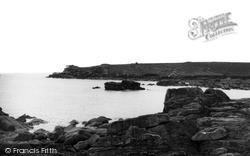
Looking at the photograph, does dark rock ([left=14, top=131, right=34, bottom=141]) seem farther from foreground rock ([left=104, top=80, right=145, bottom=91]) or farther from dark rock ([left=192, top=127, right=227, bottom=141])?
foreground rock ([left=104, top=80, right=145, bottom=91])

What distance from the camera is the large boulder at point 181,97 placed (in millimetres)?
21872

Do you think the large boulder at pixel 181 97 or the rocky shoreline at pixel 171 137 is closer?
the rocky shoreline at pixel 171 137

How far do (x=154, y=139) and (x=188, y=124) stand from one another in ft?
8.71

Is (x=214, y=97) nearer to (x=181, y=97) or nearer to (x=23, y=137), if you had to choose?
(x=181, y=97)

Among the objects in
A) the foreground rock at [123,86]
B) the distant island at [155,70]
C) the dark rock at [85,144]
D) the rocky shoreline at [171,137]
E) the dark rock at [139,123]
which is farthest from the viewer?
the distant island at [155,70]

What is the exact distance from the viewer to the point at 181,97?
22.7 meters

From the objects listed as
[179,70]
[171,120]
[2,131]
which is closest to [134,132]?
[171,120]

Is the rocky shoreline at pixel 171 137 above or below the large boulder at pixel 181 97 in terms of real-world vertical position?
below

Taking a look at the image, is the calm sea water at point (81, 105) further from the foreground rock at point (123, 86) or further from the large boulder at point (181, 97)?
the foreground rock at point (123, 86)

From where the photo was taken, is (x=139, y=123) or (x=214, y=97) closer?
(x=139, y=123)

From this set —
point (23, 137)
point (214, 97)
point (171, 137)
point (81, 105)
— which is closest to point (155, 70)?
point (81, 105)

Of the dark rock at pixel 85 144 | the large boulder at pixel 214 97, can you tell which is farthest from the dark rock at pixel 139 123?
the large boulder at pixel 214 97

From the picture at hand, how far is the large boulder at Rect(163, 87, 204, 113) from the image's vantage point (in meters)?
21.9

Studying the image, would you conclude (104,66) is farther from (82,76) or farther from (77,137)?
(77,137)
